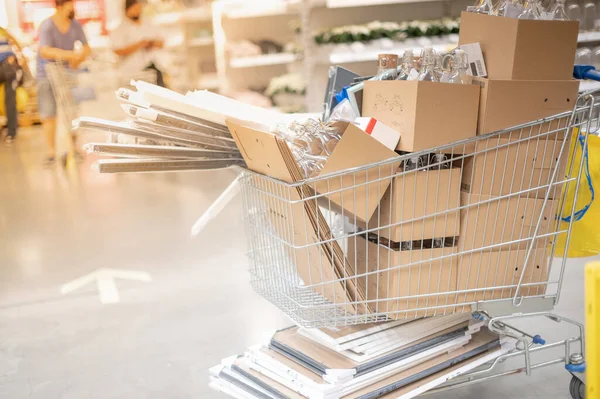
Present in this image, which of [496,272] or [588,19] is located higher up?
[588,19]

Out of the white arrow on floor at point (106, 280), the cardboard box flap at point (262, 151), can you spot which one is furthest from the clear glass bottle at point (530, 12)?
the white arrow on floor at point (106, 280)

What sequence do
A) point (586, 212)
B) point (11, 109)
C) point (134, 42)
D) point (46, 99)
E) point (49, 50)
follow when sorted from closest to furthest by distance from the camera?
point (586, 212) → point (49, 50) → point (134, 42) → point (46, 99) → point (11, 109)

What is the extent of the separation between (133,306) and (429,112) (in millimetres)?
2083

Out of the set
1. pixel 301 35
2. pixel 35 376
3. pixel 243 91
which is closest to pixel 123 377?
pixel 35 376

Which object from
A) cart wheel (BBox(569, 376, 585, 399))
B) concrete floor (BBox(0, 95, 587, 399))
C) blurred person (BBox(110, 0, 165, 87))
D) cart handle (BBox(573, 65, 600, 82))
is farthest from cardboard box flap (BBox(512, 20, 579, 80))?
blurred person (BBox(110, 0, 165, 87))

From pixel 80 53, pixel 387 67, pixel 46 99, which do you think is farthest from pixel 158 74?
pixel 387 67

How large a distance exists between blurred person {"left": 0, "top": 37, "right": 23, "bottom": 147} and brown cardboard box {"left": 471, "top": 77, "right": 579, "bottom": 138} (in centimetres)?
709

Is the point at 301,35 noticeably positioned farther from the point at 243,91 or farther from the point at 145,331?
the point at 145,331

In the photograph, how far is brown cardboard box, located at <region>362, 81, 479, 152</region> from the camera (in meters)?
1.62

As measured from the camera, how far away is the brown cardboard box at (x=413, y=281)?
1753 mm

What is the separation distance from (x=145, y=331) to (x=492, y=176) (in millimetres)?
1823

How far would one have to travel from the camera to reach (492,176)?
1.73 meters

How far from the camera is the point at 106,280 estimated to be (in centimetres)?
354

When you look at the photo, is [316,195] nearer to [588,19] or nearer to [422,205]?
[422,205]
